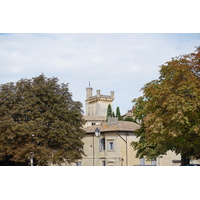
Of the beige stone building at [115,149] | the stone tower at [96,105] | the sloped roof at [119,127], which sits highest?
the stone tower at [96,105]

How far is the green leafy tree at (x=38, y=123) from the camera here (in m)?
14.9

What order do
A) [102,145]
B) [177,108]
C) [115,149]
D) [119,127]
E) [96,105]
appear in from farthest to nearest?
1. [96,105]
2. [102,145]
3. [119,127]
4. [115,149]
5. [177,108]

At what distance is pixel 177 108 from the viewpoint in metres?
12.7

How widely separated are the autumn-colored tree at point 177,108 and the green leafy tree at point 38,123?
3.86 meters

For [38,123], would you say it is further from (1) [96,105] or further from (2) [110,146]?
(1) [96,105]

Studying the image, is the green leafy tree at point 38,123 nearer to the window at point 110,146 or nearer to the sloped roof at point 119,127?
the window at point 110,146

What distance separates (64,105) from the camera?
1669cm

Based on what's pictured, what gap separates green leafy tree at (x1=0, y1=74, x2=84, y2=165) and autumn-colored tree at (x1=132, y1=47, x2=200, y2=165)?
386cm

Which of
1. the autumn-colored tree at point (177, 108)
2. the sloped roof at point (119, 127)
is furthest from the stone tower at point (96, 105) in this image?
the autumn-colored tree at point (177, 108)

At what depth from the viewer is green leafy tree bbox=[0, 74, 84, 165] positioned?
48.8 ft

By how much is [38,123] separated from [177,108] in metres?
6.03

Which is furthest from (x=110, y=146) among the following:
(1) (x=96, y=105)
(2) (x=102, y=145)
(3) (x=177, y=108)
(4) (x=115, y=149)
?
(1) (x=96, y=105)
